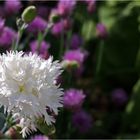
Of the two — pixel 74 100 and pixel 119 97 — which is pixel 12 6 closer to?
pixel 74 100

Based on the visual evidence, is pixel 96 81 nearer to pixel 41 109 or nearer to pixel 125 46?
pixel 125 46

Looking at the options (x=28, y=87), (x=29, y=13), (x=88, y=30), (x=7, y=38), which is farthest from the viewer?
(x=88, y=30)

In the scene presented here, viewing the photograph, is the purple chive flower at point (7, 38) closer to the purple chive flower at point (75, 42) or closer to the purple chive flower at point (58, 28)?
the purple chive flower at point (58, 28)

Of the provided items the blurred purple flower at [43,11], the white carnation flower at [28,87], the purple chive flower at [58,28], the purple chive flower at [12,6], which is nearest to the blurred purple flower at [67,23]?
the purple chive flower at [58,28]

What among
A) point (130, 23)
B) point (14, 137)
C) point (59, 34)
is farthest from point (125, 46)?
point (14, 137)

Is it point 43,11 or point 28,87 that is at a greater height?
point 28,87

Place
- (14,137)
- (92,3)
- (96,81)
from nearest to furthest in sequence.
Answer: (14,137) → (92,3) → (96,81)

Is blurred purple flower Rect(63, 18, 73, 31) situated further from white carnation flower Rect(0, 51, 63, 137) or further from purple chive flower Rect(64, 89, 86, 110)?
white carnation flower Rect(0, 51, 63, 137)

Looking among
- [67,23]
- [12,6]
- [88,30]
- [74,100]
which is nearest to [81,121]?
[74,100]

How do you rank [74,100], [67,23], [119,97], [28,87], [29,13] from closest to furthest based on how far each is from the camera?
[28,87]
[29,13]
[74,100]
[67,23]
[119,97]
